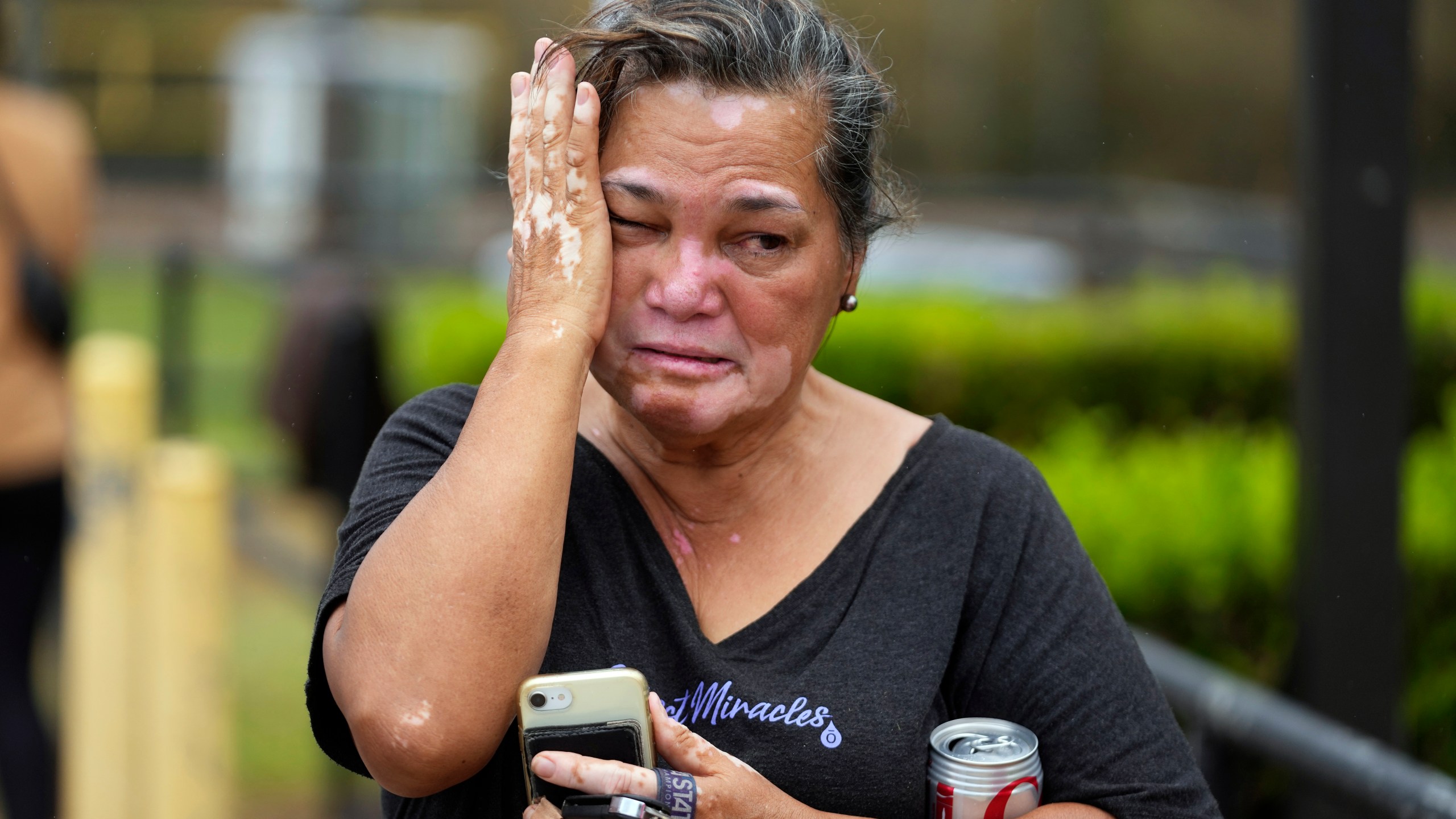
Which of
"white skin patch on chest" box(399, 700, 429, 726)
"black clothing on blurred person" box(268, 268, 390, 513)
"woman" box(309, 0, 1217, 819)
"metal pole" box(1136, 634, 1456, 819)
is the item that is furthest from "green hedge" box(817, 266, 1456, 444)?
"white skin patch on chest" box(399, 700, 429, 726)

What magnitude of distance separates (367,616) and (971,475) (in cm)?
75

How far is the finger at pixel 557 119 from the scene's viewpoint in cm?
157

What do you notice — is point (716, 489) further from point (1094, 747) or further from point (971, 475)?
point (1094, 747)

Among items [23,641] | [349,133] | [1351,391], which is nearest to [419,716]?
[1351,391]

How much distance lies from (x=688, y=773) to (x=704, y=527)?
1.22 ft

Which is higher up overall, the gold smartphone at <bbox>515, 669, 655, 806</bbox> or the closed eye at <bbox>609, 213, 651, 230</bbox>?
the closed eye at <bbox>609, 213, 651, 230</bbox>

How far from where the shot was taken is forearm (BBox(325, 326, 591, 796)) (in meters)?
1.48

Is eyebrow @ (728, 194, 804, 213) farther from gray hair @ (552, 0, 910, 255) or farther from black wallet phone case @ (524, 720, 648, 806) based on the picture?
black wallet phone case @ (524, 720, 648, 806)

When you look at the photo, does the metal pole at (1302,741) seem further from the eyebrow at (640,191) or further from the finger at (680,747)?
the eyebrow at (640,191)

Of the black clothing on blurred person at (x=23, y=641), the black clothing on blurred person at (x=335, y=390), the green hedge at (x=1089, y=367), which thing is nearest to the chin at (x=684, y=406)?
the black clothing on blurred person at (x=335, y=390)

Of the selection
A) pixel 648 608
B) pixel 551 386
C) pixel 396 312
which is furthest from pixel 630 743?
pixel 396 312

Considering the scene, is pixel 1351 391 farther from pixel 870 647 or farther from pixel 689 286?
pixel 689 286

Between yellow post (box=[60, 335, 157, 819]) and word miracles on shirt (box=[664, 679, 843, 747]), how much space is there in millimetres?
2867

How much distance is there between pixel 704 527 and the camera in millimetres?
1813
